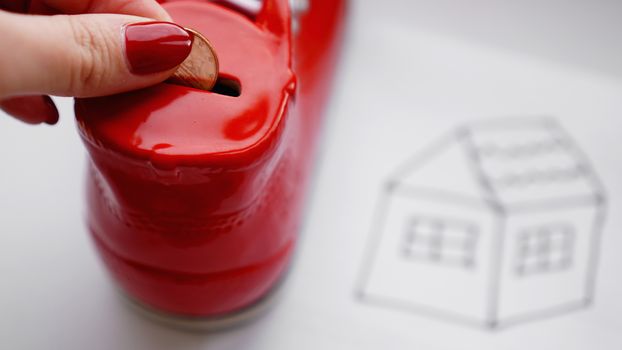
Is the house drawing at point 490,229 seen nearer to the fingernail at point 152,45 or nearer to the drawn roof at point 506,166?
the drawn roof at point 506,166

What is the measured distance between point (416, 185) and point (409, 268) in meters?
0.08

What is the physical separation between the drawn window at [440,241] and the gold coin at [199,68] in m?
0.23

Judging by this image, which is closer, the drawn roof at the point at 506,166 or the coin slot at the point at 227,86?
the coin slot at the point at 227,86

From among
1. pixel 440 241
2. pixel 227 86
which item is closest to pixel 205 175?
pixel 227 86

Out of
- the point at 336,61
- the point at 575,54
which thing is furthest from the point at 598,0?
the point at 336,61

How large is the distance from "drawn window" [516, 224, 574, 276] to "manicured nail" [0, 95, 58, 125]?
0.35 metres

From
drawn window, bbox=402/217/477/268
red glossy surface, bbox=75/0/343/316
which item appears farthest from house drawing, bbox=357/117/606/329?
red glossy surface, bbox=75/0/343/316

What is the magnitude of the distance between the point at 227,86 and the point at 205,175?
59 mm

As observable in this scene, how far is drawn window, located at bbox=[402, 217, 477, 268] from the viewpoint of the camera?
0.52 m

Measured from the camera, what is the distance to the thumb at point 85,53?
305 millimetres

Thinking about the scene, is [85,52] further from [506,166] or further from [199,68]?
[506,166]

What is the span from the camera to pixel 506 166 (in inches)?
22.5

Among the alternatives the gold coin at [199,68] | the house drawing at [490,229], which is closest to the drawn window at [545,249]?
the house drawing at [490,229]

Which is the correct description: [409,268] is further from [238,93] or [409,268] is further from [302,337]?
[238,93]
